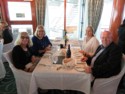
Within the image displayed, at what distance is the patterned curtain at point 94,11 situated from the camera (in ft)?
12.7

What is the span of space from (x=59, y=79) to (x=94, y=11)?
112 inches

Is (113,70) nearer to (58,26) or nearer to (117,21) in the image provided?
(117,21)

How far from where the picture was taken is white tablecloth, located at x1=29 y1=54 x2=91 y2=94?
1.69m

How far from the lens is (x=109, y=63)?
5.70 ft

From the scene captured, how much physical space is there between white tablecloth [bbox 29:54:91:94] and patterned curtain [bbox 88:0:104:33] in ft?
8.71

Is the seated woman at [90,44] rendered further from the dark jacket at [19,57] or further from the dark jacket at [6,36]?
the dark jacket at [6,36]

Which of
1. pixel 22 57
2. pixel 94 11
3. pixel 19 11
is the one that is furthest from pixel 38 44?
pixel 94 11

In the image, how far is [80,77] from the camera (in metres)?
1.69

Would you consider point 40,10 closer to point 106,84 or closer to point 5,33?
point 5,33

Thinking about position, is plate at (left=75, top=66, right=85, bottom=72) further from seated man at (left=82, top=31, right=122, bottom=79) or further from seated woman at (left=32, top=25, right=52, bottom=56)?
seated woman at (left=32, top=25, right=52, bottom=56)

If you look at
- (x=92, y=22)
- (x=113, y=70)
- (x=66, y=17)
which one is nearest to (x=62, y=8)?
(x=66, y=17)

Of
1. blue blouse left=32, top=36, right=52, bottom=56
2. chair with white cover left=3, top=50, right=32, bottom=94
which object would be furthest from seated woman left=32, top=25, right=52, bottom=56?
chair with white cover left=3, top=50, right=32, bottom=94

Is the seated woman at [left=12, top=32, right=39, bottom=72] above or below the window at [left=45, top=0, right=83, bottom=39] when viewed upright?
below

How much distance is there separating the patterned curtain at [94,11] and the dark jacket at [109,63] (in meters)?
2.34
